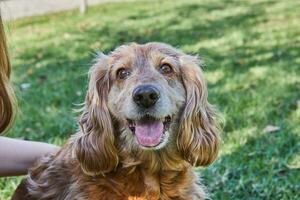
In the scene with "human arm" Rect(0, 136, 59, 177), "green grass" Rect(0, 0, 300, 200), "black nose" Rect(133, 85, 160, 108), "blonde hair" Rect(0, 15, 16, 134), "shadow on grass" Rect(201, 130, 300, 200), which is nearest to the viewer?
"black nose" Rect(133, 85, 160, 108)

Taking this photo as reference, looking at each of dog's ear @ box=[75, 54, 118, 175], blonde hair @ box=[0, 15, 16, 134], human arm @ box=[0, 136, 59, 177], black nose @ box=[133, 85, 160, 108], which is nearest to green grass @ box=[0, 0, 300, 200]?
blonde hair @ box=[0, 15, 16, 134]

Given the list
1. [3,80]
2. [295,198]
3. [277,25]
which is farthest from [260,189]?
[277,25]

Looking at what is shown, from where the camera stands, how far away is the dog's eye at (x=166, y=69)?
361cm

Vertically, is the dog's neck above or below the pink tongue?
below

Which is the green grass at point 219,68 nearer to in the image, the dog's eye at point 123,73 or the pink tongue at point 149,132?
the dog's eye at point 123,73

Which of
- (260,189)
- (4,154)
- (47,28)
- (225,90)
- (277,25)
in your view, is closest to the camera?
(4,154)

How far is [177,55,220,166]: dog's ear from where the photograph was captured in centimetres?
360

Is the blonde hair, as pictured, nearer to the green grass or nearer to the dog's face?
the green grass

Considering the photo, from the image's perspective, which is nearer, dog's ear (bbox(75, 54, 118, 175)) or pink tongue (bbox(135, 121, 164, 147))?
pink tongue (bbox(135, 121, 164, 147))

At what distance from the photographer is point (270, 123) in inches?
234

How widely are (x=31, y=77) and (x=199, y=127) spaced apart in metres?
5.15

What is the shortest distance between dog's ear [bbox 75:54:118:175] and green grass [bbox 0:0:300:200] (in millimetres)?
950

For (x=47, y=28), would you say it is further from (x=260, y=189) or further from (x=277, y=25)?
(x=260, y=189)

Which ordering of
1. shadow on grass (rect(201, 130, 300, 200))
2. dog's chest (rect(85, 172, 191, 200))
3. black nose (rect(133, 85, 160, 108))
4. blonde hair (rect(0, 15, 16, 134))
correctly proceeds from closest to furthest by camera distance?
1. black nose (rect(133, 85, 160, 108))
2. dog's chest (rect(85, 172, 191, 200))
3. blonde hair (rect(0, 15, 16, 134))
4. shadow on grass (rect(201, 130, 300, 200))
